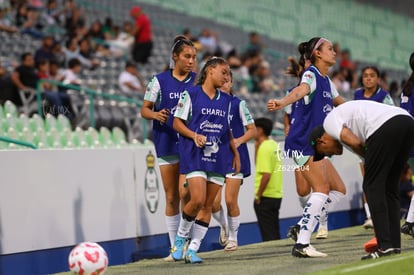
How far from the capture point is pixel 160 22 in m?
25.6

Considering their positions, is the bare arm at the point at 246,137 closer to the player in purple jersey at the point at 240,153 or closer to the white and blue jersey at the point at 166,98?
the player in purple jersey at the point at 240,153

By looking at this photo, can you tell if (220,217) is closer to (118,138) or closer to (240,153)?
(240,153)

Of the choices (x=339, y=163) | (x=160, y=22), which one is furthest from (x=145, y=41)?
(x=339, y=163)

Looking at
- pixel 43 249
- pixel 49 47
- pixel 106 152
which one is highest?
pixel 49 47

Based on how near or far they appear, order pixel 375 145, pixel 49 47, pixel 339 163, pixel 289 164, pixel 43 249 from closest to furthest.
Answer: pixel 375 145 < pixel 43 249 < pixel 289 164 < pixel 339 163 < pixel 49 47

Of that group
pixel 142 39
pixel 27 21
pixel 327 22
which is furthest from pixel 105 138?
pixel 327 22

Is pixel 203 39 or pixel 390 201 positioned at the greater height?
pixel 203 39

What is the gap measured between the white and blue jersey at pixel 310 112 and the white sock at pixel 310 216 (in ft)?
1.76

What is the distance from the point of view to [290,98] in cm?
882

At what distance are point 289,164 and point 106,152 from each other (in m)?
2.66

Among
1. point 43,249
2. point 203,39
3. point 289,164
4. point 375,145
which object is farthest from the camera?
point 203,39

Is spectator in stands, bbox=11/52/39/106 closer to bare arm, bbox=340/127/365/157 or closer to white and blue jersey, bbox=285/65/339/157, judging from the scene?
white and blue jersey, bbox=285/65/339/157

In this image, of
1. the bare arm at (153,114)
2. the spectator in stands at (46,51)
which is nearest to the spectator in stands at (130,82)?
the spectator in stands at (46,51)

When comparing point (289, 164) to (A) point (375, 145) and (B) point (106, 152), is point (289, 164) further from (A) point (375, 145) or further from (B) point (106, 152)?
(A) point (375, 145)
